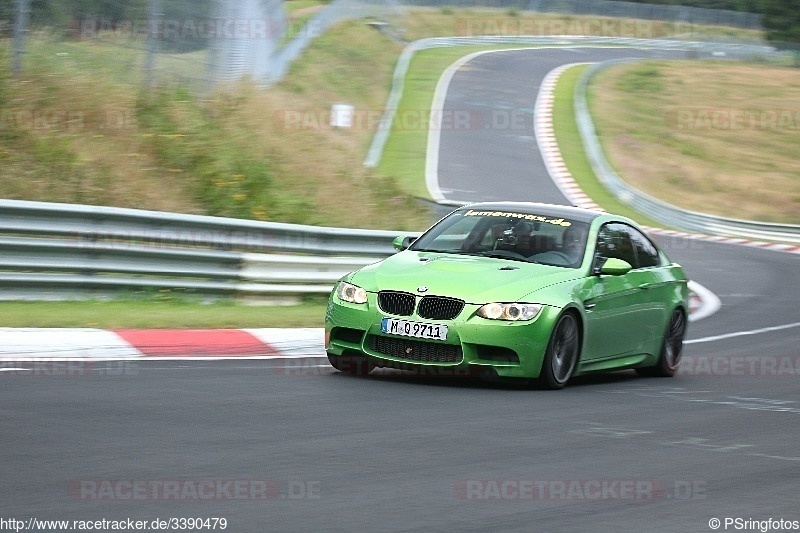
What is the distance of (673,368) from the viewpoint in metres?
11.8

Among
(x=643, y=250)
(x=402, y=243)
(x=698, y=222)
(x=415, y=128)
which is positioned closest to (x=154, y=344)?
(x=402, y=243)

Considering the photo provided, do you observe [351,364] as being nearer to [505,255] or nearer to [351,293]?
[351,293]

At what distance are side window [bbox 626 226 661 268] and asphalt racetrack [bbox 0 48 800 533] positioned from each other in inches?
40.2

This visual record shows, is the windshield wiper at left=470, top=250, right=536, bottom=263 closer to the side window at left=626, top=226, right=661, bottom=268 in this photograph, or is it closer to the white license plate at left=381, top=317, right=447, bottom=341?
the white license plate at left=381, top=317, right=447, bottom=341

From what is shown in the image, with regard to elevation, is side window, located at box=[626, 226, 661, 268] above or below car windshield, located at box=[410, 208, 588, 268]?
below

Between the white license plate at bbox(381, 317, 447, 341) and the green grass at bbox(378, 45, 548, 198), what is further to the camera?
the green grass at bbox(378, 45, 548, 198)

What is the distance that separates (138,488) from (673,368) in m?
7.06

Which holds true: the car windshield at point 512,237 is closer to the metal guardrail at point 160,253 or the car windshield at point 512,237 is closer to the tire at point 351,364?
the tire at point 351,364

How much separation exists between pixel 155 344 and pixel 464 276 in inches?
112

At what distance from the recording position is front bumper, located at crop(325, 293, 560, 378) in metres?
9.38

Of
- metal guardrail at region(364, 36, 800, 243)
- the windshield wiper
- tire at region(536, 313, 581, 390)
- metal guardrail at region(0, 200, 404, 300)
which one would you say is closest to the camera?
tire at region(536, 313, 581, 390)

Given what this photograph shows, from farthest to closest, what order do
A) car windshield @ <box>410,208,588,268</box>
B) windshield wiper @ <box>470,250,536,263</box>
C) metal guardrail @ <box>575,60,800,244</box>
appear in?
1. metal guardrail @ <box>575,60,800,244</box>
2. car windshield @ <box>410,208,588,268</box>
3. windshield wiper @ <box>470,250,536,263</box>

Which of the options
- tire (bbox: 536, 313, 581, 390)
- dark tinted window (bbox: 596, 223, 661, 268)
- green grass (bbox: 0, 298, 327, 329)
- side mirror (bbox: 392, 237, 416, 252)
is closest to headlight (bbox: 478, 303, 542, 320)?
tire (bbox: 536, 313, 581, 390)

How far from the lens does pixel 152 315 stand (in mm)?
12328
